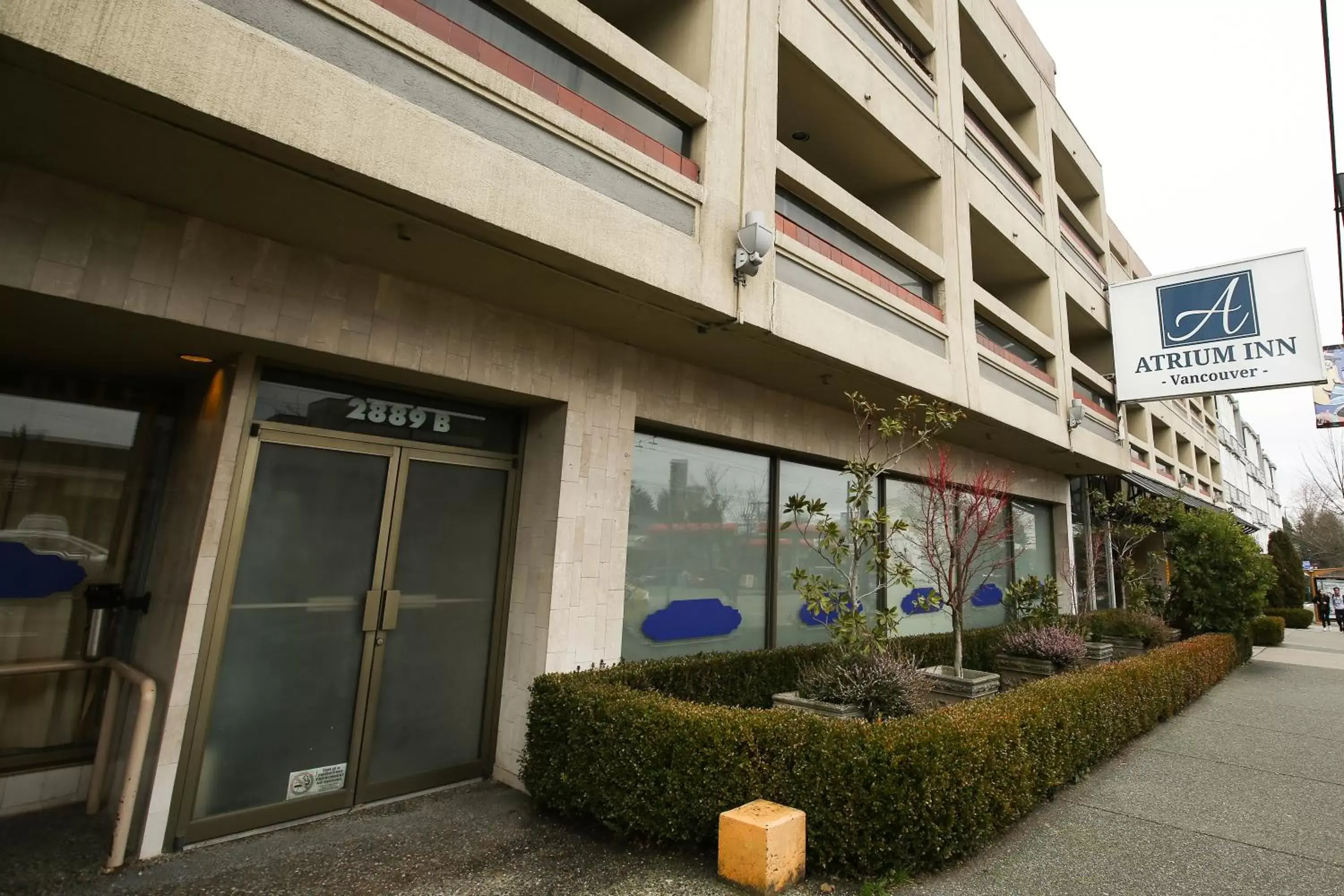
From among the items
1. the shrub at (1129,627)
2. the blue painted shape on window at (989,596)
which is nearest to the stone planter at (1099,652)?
the shrub at (1129,627)

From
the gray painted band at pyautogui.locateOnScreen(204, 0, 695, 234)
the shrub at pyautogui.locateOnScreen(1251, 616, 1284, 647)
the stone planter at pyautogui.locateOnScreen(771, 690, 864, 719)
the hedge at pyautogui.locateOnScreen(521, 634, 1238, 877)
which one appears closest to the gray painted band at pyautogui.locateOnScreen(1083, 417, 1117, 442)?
the shrub at pyautogui.locateOnScreen(1251, 616, 1284, 647)

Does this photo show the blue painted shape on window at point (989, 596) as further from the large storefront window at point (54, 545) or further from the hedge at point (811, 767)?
the large storefront window at point (54, 545)

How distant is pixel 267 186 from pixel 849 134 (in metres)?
7.47

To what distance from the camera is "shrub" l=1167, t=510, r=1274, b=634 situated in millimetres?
12422

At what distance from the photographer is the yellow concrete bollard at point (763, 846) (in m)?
3.60

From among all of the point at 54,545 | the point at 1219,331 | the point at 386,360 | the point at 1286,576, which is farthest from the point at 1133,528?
the point at 1286,576

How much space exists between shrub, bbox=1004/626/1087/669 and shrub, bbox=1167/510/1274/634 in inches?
210

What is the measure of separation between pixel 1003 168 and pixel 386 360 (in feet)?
39.3

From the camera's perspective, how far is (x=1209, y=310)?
465 inches

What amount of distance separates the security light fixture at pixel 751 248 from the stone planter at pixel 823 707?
3769 millimetres

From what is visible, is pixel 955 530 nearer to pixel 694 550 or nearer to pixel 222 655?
pixel 694 550

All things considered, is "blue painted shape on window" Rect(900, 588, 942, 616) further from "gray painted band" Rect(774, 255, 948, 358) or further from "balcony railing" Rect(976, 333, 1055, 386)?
"balcony railing" Rect(976, 333, 1055, 386)

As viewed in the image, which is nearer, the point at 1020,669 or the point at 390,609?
the point at 390,609

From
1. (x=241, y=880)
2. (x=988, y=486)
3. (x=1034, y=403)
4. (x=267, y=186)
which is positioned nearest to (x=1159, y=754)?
(x=988, y=486)
